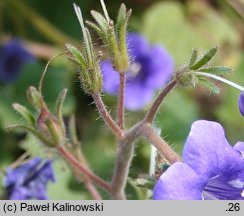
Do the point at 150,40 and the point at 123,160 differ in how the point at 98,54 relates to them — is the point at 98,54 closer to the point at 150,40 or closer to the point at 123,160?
the point at 123,160

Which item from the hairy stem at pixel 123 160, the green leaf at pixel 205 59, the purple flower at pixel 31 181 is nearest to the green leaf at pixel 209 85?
the green leaf at pixel 205 59

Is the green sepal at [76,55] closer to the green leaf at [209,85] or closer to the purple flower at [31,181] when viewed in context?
the green leaf at [209,85]

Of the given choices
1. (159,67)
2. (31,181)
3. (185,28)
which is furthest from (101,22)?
(185,28)

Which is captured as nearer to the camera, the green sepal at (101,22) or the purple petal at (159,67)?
the green sepal at (101,22)

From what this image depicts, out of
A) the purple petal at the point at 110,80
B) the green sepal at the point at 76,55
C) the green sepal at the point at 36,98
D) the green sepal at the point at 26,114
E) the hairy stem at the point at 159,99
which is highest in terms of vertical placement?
the green sepal at the point at 76,55

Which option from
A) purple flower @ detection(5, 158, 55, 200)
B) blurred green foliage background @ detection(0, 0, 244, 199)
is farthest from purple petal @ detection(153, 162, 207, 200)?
blurred green foliage background @ detection(0, 0, 244, 199)

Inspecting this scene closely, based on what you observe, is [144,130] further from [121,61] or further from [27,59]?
[27,59]
